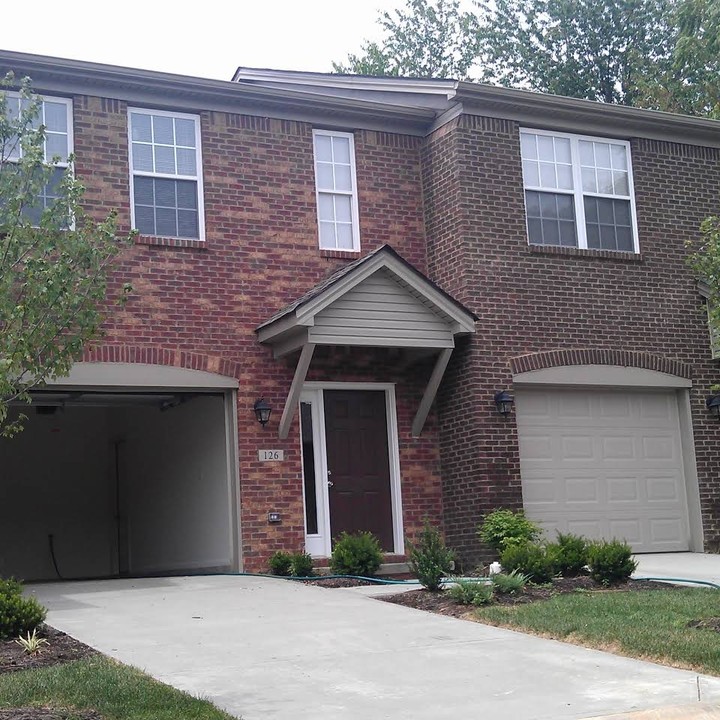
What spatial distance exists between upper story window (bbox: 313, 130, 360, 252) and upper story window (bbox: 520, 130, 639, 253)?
8.48 ft

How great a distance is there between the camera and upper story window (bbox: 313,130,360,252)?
16.5 m

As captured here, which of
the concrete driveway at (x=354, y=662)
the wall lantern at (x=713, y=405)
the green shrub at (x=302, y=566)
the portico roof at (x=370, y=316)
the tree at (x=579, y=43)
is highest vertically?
the tree at (x=579, y=43)

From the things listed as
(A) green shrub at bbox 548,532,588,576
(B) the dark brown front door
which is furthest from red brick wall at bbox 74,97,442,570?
(A) green shrub at bbox 548,532,588,576

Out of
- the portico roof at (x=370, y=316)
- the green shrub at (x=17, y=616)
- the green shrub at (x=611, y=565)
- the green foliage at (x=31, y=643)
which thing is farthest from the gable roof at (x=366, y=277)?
the green foliage at (x=31, y=643)

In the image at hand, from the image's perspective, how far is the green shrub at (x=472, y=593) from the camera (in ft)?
36.8

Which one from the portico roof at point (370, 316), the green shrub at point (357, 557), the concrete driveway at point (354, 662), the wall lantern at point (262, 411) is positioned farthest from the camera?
the wall lantern at point (262, 411)

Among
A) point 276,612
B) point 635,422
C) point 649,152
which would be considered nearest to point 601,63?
point 649,152

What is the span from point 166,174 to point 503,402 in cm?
555

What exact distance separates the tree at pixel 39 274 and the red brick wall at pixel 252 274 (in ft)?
14.8

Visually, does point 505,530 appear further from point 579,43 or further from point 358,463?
point 579,43

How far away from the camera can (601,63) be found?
34438 mm

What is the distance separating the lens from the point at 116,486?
23.0 m

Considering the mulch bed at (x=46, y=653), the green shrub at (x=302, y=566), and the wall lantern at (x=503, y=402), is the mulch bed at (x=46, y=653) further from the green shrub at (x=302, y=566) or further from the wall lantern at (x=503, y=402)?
the wall lantern at (x=503, y=402)

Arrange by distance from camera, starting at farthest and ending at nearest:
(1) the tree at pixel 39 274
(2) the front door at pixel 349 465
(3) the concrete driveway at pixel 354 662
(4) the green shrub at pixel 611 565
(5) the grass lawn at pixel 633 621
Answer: (2) the front door at pixel 349 465
(4) the green shrub at pixel 611 565
(1) the tree at pixel 39 274
(5) the grass lawn at pixel 633 621
(3) the concrete driveway at pixel 354 662
